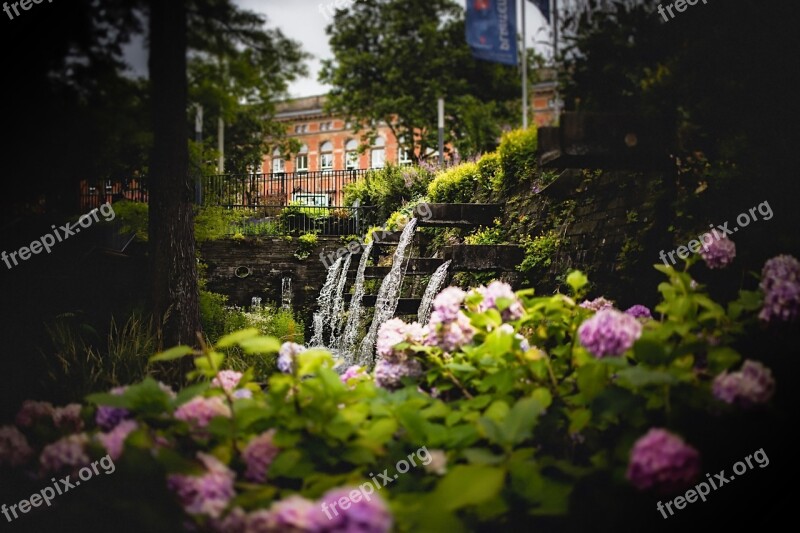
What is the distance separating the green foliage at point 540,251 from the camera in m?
5.01

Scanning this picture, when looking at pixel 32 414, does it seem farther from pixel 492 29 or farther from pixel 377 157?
pixel 492 29

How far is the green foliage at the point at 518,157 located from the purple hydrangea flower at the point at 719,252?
402 cm

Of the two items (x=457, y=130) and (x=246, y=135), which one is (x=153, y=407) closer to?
(x=246, y=135)

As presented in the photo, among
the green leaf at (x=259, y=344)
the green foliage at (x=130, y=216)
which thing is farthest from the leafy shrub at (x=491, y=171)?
the green leaf at (x=259, y=344)

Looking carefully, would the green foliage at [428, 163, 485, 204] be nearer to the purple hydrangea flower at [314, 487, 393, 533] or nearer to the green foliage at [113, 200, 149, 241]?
the green foliage at [113, 200, 149, 241]

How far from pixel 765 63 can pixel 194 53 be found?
270 centimetres

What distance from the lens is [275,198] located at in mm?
6770

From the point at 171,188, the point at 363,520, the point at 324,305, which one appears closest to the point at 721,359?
the point at 363,520

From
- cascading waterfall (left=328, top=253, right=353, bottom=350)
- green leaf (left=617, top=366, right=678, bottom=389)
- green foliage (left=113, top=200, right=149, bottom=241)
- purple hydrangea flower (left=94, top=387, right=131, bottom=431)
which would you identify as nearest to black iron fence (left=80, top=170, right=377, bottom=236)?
green foliage (left=113, top=200, right=149, bottom=241)

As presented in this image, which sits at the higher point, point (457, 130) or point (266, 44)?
point (457, 130)

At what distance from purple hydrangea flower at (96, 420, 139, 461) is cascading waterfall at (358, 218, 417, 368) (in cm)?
469

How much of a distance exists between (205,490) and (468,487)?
55 centimetres

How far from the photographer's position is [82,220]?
2998 mm

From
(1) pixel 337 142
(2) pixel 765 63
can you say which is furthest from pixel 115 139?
(1) pixel 337 142
